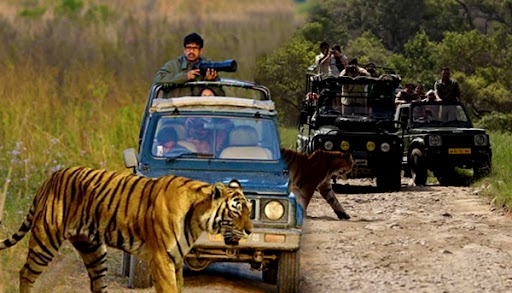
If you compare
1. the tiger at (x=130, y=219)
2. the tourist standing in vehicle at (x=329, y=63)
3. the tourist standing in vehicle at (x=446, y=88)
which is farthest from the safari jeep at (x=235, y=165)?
the tourist standing in vehicle at (x=446, y=88)

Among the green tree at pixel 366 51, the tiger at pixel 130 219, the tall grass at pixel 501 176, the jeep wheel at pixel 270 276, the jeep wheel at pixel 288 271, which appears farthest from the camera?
the green tree at pixel 366 51

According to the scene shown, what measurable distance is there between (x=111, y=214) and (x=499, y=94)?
1361 inches

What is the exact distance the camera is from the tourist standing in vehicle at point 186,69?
37.1ft

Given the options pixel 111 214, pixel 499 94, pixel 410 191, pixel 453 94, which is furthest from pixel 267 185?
pixel 499 94

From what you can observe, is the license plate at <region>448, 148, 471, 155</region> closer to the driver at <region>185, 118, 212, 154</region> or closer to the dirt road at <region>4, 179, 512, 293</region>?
the dirt road at <region>4, 179, 512, 293</region>

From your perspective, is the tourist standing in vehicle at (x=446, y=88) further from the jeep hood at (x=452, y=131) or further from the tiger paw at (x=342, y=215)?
the tiger paw at (x=342, y=215)

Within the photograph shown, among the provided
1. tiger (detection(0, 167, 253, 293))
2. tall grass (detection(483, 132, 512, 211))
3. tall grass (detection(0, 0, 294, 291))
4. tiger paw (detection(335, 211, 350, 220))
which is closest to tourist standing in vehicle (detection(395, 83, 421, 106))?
tall grass (detection(483, 132, 512, 211))

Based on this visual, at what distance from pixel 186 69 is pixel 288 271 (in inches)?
134

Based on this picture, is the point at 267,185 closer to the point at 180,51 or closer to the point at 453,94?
the point at 180,51

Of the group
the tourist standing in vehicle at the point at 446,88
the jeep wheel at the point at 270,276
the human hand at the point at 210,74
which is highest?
the human hand at the point at 210,74

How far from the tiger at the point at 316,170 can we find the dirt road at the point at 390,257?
274 mm

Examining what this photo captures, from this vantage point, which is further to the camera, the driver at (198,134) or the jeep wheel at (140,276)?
the driver at (198,134)

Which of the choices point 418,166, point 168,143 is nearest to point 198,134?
point 168,143

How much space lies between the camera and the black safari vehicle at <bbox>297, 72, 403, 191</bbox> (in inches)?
737
